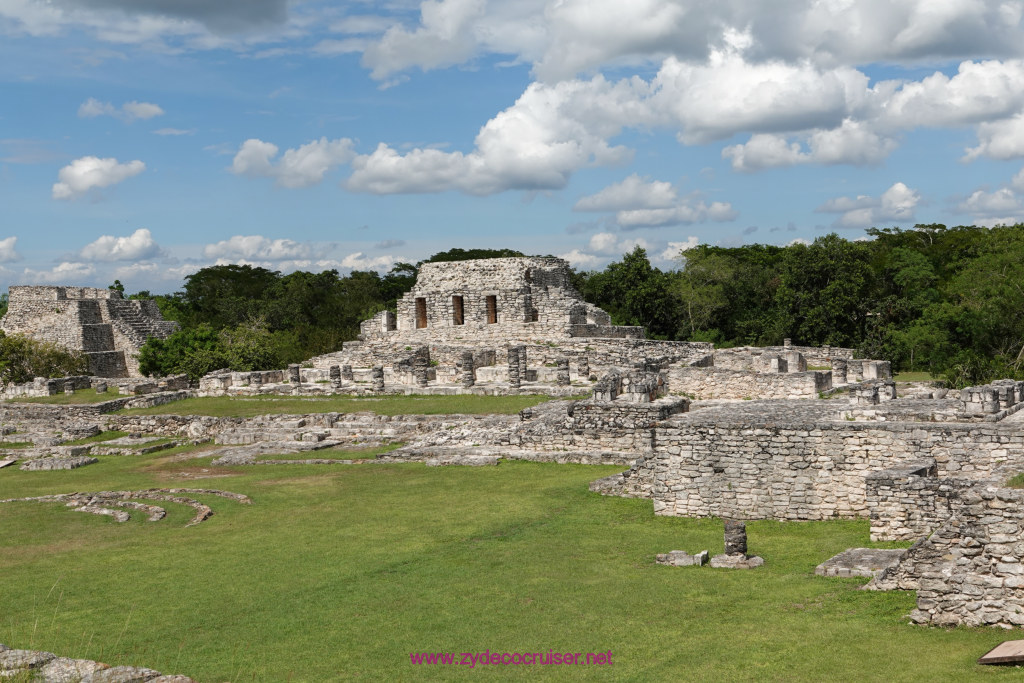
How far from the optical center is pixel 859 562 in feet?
29.0

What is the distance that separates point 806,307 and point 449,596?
3481 cm

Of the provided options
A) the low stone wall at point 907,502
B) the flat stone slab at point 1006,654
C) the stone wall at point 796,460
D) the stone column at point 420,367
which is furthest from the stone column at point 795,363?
the flat stone slab at point 1006,654

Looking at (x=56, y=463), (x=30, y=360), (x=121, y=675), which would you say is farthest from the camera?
(x=30, y=360)

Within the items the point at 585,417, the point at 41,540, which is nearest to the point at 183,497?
the point at 41,540

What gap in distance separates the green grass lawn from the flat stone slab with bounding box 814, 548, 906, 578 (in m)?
12.7

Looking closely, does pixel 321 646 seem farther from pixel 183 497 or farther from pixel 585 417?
pixel 585 417

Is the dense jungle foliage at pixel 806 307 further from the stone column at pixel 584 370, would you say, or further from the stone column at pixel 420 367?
the stone column at pixel 584 370

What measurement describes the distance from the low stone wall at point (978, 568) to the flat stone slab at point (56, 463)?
18389 millimetres

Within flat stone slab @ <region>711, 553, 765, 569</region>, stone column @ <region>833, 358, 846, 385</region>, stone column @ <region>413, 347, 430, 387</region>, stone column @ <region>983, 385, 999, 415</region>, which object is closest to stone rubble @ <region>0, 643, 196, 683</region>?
flat stone slab @ <region>711, 553, 765, 569</region>

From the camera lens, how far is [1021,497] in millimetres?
7309

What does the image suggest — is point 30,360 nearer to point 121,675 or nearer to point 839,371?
point 839,371

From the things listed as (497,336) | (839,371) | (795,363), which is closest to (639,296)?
(497,336)

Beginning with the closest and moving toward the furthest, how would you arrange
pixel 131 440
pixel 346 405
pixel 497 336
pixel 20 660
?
pixel 20 660 → pixel 131 440 → pixel 346 405 → pixel 497 336

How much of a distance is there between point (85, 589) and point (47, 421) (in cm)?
1926
